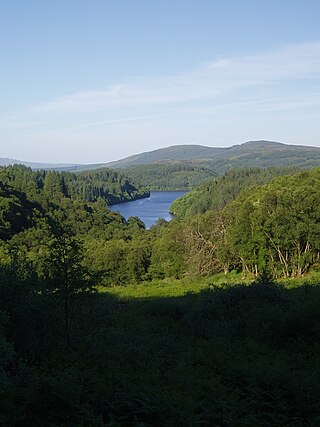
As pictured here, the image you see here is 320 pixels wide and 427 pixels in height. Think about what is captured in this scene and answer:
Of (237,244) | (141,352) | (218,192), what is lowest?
(237,244)

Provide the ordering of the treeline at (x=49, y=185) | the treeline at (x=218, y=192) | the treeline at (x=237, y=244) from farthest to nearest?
the treeline at (x=218, y=192) → the treeline at (x=49, y=185) → the treeline at (x=237, y=244)

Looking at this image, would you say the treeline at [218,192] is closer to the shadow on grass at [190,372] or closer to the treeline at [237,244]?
the treeline at [237,244]

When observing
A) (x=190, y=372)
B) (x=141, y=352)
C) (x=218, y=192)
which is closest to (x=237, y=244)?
(x=141, y=352)

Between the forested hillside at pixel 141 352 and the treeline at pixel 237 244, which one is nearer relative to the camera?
the forested hillside at pixel 141 352

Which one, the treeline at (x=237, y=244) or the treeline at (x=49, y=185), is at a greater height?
the treeline at (x=49, y=185)

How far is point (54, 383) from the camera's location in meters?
8.85

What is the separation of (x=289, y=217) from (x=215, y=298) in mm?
17214

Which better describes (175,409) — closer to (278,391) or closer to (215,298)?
(278,391)

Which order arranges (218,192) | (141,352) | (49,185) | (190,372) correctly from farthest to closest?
(49,185)
(218,192)
(141,352)
(190,372)

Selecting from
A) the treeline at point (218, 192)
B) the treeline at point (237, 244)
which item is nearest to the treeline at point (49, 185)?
the treeline at point (218, 192)

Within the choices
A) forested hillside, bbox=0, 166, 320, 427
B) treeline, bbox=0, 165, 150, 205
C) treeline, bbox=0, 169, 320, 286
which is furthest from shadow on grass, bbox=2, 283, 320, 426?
treeline, bbox=0, 165, 150, 205

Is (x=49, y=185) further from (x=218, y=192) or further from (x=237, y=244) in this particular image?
(x=237, y=244)

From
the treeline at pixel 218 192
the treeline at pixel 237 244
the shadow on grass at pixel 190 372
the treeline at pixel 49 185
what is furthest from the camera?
the treeline at pixel 218 192

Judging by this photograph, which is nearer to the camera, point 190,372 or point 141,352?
point 190,372
